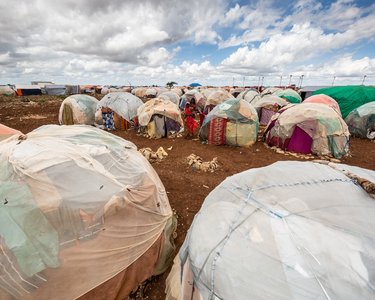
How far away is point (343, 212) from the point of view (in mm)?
2039

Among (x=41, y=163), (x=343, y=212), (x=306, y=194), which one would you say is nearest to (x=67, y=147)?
(x=41, y=163)

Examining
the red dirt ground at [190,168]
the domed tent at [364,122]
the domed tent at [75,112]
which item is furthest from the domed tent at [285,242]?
the domed tent at [75,112]

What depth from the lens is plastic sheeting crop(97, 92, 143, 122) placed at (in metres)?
13.9

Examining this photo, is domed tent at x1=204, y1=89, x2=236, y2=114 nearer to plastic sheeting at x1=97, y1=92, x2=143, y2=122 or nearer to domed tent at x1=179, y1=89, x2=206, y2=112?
domed tent at x1=179, y1=89, x2=206, y2=112

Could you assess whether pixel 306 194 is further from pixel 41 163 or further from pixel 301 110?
pixel 301 110

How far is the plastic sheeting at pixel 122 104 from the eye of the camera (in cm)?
1395

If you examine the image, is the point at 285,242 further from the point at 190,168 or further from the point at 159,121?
the point at 159,121

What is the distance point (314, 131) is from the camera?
925 centimetres

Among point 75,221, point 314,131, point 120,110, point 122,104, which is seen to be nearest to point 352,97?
point 314,131

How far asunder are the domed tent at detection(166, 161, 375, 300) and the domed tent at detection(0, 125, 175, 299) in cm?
96

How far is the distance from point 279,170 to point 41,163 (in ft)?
10.2

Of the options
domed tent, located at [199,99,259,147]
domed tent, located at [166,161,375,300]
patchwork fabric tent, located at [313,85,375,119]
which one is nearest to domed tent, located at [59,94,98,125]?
domed tent, located at [199,99,259,147]

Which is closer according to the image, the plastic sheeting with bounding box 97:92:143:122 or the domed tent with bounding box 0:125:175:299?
the domed tent with bounding box 0:125:175:299

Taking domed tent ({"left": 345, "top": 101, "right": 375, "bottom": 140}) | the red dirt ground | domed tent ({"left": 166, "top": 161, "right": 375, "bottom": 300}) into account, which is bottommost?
the red dirt ground
